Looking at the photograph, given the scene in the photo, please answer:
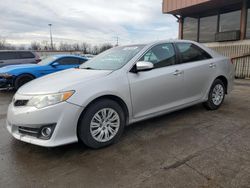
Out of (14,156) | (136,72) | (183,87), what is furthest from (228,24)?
(14,156)

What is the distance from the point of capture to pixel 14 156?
3.04 m

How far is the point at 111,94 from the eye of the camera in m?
3.22

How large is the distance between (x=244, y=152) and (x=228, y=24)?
A: 11553 millimetres

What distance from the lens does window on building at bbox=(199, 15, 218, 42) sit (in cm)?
1337

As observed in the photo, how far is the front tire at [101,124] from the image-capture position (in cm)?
302

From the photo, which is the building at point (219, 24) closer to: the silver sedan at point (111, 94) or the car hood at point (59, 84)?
the silver sedan at point (111, 94)

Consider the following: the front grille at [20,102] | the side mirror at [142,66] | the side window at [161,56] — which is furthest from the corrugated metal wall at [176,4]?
the front grille at [20,102]

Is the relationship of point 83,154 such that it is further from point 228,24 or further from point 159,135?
point 228,24

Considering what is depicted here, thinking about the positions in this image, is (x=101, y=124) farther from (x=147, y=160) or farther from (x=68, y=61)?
(x=68, y=61)

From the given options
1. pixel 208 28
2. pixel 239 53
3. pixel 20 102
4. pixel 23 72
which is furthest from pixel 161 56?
pixel 208 28

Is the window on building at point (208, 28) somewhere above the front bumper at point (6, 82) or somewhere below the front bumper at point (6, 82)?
above

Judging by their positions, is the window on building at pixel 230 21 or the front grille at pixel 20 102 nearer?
the front grille at pixel 20 102

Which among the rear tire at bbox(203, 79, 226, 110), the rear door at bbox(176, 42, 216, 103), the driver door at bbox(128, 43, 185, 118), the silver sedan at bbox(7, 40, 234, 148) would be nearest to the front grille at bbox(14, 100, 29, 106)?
the silver sedan at bbox(7, 40, 234, 148)

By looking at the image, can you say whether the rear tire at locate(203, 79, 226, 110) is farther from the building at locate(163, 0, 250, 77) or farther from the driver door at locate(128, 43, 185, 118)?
the building at locate(163, 0, 250, 77)
